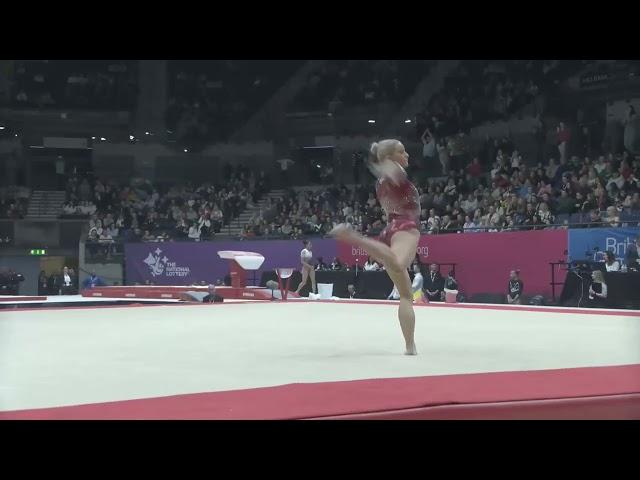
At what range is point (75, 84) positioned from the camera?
26484 millimetres

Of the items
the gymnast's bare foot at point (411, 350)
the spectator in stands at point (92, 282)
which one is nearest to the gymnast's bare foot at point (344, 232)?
the gymnast's bare foot at point (411, 350)

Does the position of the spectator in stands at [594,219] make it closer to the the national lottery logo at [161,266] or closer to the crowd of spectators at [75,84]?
the the national lottery logo at [161,266]

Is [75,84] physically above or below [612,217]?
above

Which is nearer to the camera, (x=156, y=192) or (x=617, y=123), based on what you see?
(x=617, y=123)

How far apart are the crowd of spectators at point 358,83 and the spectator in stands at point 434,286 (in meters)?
9.32

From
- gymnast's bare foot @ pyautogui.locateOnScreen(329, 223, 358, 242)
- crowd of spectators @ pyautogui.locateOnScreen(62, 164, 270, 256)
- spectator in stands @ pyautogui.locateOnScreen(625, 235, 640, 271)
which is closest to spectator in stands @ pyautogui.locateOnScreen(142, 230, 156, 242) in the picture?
crowd of spectators @ pyautogui.locateOnScreen(62, 164, 270, 256)

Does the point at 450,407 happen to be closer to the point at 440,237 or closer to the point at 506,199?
the point at 440,237

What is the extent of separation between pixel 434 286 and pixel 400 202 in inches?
408

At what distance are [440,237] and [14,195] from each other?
50.2 ft

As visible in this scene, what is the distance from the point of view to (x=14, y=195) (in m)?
24.0

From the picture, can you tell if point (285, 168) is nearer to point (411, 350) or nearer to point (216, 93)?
point (216, 93)

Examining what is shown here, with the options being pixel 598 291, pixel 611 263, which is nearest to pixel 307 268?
pixel 598 291

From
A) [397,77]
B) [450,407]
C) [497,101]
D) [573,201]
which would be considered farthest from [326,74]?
[450,407]

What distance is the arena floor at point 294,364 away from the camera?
321cm
